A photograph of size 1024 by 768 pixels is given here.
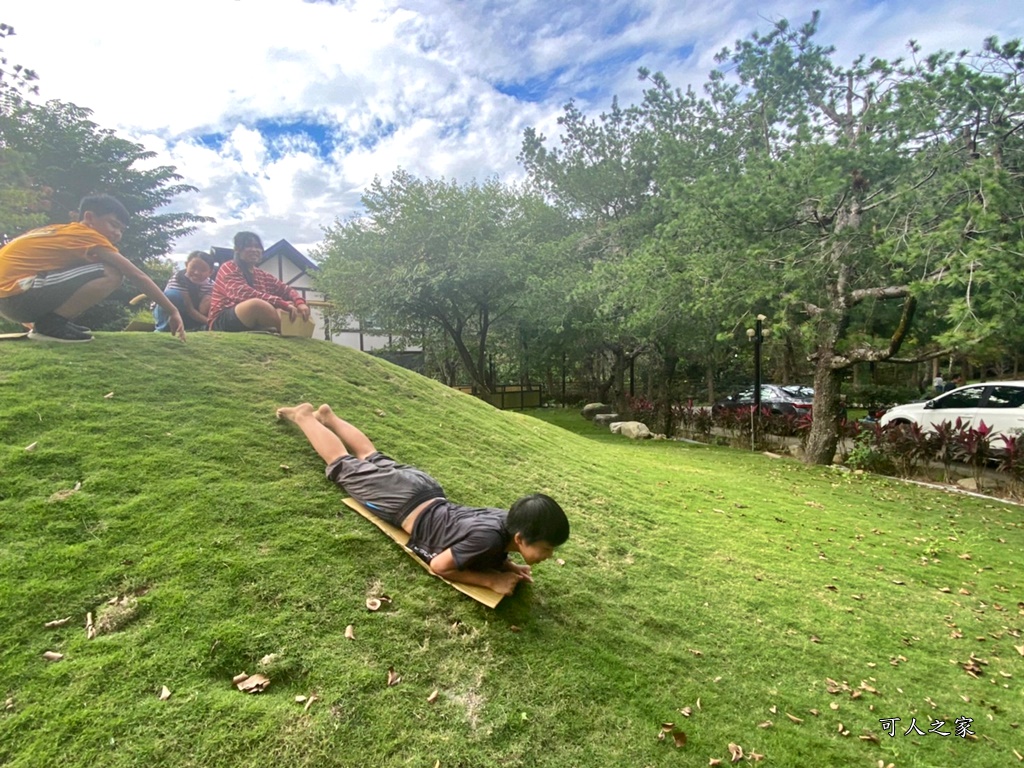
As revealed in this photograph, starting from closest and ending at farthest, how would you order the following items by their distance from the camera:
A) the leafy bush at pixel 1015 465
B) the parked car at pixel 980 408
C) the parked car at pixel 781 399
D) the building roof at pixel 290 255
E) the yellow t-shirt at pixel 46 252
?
the yellow t-shirt at pixel 46 252 < the leafy bush at pixel 1015 465 < the parked car at pixel 980 408 < the parked car at pixel 781 399 < the building roof at pixel 290 255

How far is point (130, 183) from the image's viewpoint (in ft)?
59.2

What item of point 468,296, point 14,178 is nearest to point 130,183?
point 14,178

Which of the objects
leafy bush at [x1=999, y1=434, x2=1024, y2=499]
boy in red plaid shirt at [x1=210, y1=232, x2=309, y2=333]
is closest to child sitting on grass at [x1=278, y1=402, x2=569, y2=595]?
boy in red plaid shirt at [x1=210, y1=232, x2=309, y2=333]

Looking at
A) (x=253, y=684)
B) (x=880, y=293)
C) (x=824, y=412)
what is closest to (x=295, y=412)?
(x=253, y=684)

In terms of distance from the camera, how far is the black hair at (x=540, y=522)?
2.53 m

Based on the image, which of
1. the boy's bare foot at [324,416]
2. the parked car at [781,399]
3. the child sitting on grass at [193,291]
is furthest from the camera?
the parked car at [781,399]

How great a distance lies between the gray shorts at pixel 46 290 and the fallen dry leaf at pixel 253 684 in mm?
3667

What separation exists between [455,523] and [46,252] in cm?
388

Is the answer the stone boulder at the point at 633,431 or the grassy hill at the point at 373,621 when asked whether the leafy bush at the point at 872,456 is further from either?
the stone boulder at the point at 633,431

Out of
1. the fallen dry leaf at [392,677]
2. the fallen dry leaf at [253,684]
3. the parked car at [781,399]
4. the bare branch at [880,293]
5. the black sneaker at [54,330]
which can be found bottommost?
the parked car at [781,399]

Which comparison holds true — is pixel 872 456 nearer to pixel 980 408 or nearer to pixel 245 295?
pixel 980 408

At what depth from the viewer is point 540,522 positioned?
2.53 meters

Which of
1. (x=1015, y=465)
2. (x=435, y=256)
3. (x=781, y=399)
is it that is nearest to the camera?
(x=1015, y=465)

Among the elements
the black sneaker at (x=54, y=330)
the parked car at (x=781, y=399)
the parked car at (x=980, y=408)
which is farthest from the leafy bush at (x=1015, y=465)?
the black sneaker at (x=54, y=330)
